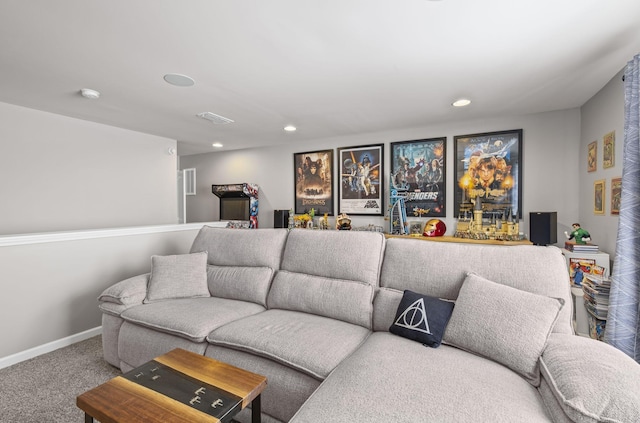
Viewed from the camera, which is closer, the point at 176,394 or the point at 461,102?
the point at 176,394

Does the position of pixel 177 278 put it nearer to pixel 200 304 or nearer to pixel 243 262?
pixel 200 304

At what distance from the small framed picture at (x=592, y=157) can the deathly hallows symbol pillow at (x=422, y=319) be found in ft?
8.12

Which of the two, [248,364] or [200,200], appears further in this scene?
[200,200]

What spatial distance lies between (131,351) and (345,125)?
10.7ft

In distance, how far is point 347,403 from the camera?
1095 millimetres

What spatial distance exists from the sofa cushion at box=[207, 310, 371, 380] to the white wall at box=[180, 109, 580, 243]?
2.76m

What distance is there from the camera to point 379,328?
6.06ft

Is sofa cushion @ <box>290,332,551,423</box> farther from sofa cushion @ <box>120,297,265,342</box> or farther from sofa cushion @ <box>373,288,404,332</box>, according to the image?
sofa cushion @ <box>120,297,265,342</box>

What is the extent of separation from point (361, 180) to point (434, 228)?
4.26 feet

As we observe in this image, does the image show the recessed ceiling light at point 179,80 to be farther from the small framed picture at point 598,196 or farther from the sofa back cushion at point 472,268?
the small framed picture at point 598,196

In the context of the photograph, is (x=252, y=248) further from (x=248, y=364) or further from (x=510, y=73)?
(x=510, y=73)

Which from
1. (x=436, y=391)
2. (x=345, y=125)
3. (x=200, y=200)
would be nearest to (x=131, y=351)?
(x=436, y=391)

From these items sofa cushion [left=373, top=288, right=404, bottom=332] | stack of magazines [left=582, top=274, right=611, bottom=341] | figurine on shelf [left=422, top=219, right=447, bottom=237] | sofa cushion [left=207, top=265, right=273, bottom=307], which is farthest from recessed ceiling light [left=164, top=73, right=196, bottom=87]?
stack of magazines [left=582, top=274, right=611, bottom=341]

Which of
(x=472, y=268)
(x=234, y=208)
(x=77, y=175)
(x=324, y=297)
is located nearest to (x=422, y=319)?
(x=472, y=268)
